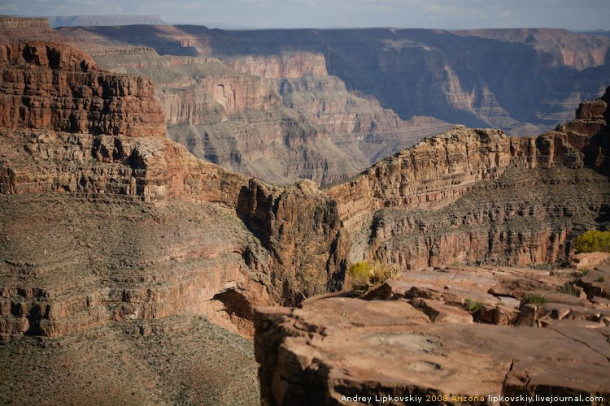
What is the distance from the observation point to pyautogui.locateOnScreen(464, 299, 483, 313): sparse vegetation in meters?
25.0

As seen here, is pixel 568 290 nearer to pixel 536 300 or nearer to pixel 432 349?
pixel 536 300

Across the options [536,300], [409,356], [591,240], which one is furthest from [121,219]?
[409,356]

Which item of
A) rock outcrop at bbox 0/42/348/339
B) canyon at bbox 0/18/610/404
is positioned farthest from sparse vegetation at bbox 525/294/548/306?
rock outcrop at bbox 0/42/348/339

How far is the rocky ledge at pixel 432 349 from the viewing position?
1903 centimetres

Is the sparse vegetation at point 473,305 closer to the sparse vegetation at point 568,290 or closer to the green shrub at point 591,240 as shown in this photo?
the sparse vegetation at point 568,290

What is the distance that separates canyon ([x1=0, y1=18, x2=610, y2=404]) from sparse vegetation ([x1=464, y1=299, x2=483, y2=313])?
19 centimetres

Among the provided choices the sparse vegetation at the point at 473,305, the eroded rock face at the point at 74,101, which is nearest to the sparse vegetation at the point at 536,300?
the sparse vegetation at the point at 473,305

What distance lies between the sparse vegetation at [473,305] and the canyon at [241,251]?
0.19 meters

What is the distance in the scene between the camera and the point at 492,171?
3056 inches

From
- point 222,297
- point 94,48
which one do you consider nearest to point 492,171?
point 222,297

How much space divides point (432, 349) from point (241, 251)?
129 feet

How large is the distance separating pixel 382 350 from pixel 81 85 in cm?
4342

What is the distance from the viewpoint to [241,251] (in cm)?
5978

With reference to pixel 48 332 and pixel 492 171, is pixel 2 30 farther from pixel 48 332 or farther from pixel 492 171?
pixel 48 332
